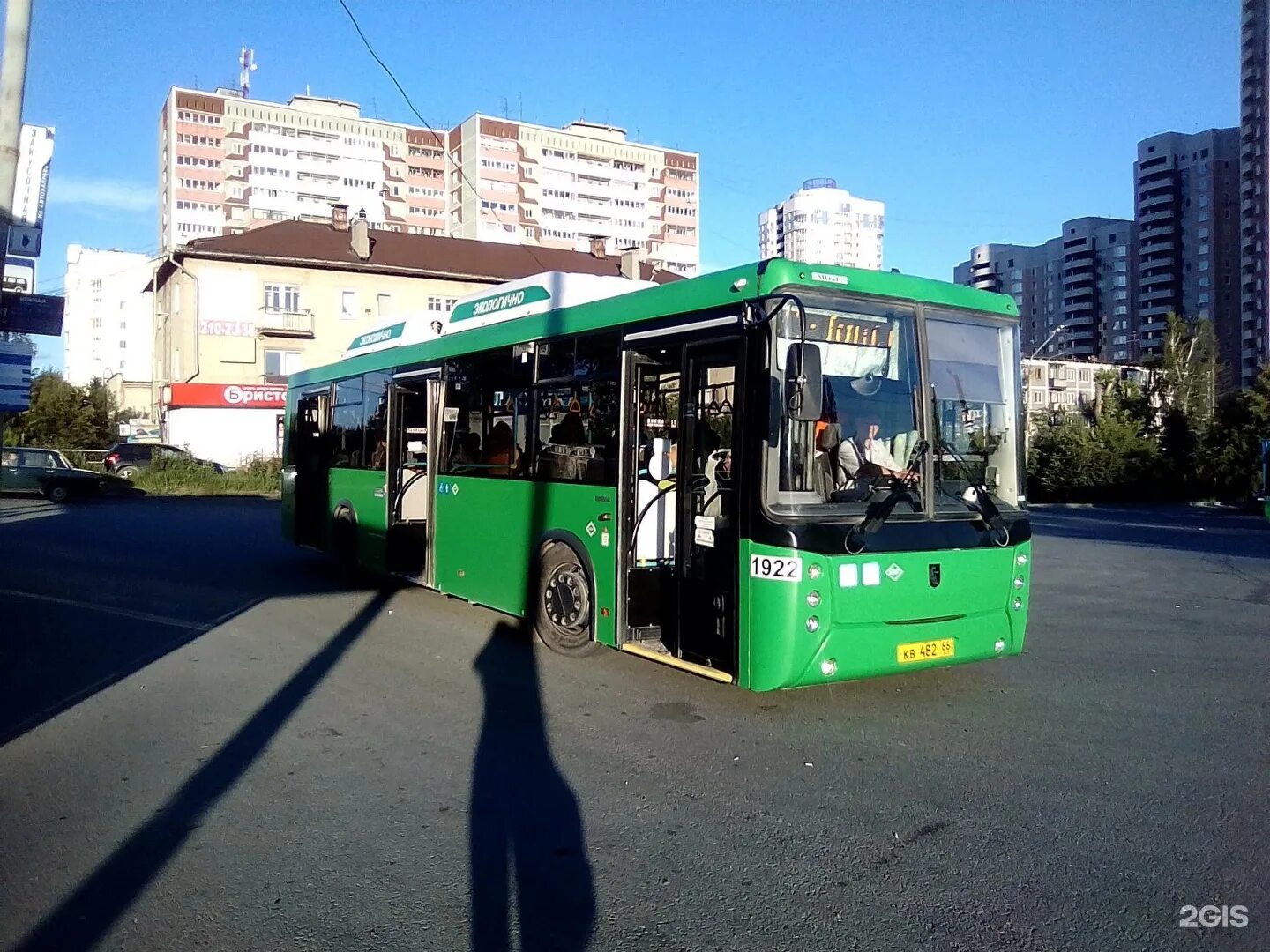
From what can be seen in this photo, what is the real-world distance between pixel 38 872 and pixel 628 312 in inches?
210

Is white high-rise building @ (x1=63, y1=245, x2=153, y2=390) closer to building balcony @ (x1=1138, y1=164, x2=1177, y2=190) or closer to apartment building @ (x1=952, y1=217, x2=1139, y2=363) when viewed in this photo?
apartment building @ (x1=952, y1=217, x2=1139, y2=363)

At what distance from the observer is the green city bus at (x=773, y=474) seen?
6.67 metres

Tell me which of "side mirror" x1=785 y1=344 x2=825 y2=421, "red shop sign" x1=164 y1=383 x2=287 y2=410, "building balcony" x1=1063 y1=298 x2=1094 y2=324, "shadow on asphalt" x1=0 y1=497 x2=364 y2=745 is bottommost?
"shadow on asphalt" x1=0 y1=497 x2=364 y2=745

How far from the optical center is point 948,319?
7344 mm

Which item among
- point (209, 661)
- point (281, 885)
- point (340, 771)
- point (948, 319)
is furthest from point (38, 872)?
point (948, 319)

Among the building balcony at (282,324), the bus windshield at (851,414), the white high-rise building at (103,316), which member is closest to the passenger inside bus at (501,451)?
the bus windshield at (851,414)

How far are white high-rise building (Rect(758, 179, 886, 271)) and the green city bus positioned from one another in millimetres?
131504

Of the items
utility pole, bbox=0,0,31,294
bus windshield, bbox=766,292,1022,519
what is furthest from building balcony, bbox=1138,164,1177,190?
utility pole, bbox=0,0,31,294

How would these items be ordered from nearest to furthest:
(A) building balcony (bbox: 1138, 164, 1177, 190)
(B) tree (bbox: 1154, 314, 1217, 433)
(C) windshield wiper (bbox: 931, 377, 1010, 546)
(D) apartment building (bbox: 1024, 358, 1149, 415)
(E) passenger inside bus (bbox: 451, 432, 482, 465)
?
1. (C) windshield wiper (bbox: 931, 377, 1010, 546)
2. (E) passenger inside bus (bbox: 451, 432, 482, 465)
3. (B) tree (bbox: 1154, 314, 1217, 433)
4. (D) apartment building (bbox: 1024, 358, 1149, 415)
5. (A) building balcony (bbox: 1138, 164, 1177, 190)

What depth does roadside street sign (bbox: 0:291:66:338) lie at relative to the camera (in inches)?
385

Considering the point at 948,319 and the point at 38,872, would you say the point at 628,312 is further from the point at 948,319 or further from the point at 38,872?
the point at 38,872

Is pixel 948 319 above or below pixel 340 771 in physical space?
above

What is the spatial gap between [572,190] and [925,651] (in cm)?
11351

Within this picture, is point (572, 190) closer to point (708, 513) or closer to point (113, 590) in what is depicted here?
point (113, 590)
